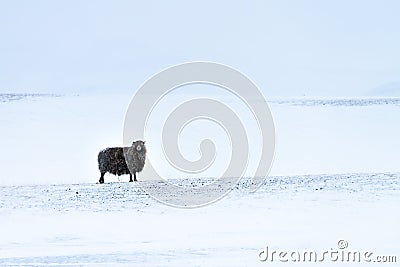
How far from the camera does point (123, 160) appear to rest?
10.5m

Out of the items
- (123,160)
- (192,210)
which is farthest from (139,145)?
(192,210)

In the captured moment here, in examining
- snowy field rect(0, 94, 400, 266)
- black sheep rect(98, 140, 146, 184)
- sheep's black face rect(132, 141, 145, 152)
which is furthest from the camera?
sheep's black face rect(132, 141, 145, 152)

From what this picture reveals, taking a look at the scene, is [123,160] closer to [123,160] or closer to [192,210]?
[123,160]

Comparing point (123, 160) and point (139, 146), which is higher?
point (139, 146)

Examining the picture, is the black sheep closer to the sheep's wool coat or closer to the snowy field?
the sheep's wool coat

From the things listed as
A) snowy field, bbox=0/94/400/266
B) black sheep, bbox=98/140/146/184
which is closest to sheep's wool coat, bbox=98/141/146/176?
black sheep, bbox=98/140/146/184

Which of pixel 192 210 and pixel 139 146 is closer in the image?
pixel 192 210

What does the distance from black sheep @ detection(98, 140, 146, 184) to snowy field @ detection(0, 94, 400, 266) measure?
0.15m

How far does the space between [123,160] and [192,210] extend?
6.61 ft

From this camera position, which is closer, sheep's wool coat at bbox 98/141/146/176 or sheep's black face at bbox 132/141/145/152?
sheep's wool coat at bbox 98/141/146/176

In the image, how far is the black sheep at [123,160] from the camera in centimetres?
1046

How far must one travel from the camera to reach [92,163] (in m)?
10.8

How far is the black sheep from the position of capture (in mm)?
10461

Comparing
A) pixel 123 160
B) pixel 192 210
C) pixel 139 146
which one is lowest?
pixel 192 210
